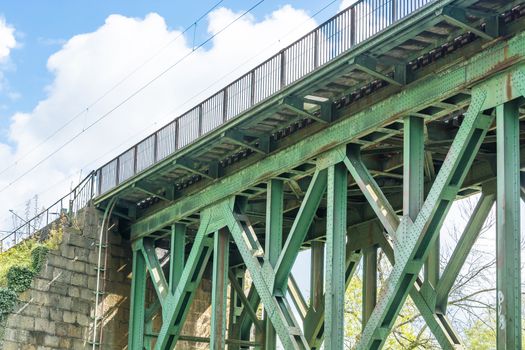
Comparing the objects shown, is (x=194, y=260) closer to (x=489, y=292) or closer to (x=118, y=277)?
(x=118, y=277)

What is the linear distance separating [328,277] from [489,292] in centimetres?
1459

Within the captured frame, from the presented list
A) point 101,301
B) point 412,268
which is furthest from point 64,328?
point 412,268

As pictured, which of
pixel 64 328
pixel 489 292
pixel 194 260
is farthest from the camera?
pixel 489 292

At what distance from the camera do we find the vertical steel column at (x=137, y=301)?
3575cm

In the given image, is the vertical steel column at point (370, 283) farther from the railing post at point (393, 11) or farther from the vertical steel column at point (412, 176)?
the railing post at point (393, 11)

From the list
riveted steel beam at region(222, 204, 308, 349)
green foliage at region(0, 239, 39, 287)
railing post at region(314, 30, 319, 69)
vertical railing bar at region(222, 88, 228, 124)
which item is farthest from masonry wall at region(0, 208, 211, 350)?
railing post at region(314, 30, 319, 69)

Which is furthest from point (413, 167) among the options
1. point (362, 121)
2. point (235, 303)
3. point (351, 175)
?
point (235, 303)

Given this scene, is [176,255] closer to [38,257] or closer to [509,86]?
[38,257]

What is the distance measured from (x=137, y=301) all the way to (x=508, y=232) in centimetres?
1822

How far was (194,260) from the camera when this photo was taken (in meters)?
32.6

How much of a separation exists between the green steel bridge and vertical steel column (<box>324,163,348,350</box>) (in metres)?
0.03

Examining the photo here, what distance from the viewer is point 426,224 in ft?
75.6

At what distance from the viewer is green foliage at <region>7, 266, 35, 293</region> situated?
34.7m

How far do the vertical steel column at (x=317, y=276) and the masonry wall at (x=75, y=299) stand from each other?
5.61 meters
